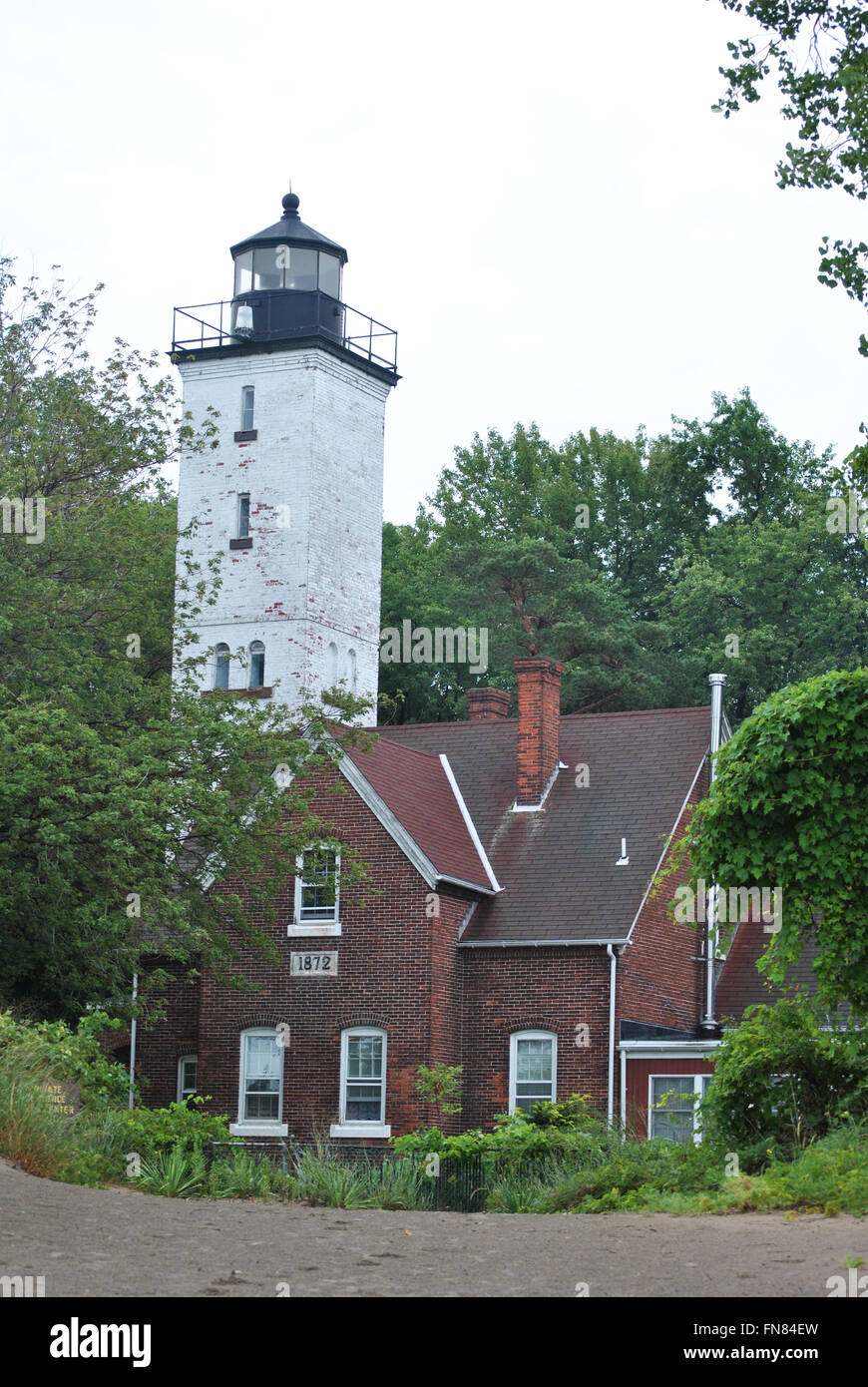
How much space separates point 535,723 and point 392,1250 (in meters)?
20.6

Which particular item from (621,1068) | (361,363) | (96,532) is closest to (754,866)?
(621,1068)

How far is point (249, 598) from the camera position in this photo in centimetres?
4578

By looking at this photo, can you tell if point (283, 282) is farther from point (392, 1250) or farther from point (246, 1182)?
point (392, 1250)

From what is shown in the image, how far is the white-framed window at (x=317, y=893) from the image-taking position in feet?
94.6

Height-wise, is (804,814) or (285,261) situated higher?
(285,261)

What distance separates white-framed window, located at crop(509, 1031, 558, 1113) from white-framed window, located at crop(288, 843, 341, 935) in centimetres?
362

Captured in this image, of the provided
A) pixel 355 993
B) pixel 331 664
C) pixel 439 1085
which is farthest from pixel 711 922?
pixel 331 664

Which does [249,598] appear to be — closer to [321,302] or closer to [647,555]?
[321,302]

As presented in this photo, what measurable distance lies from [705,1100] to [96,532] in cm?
1627

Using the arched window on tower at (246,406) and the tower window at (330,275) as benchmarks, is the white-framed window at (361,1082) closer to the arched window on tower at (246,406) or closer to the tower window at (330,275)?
the arched window on tower at (246,406)

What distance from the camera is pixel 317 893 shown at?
99.1 ft

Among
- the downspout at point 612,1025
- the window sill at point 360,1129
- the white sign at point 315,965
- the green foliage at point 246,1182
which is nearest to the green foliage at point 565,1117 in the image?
the downspout at point 612,1025

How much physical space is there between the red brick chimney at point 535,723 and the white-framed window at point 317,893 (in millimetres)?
4642
